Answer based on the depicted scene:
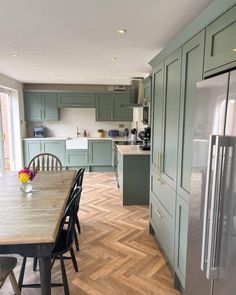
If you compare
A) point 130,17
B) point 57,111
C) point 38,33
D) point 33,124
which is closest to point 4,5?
point 38,33

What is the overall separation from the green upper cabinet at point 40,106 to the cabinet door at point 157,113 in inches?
156

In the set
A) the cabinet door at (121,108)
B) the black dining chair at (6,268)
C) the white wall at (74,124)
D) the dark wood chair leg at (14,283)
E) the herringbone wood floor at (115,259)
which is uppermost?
the cabinet door at (121,108)

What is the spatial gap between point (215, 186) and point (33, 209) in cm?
137

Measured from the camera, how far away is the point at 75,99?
245 inches

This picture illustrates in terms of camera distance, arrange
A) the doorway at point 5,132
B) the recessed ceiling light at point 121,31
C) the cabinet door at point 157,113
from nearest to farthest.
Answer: the recessed ceiling light at point 121,31 < the cabinet door at point 157,113 < the doorway at point 5,132

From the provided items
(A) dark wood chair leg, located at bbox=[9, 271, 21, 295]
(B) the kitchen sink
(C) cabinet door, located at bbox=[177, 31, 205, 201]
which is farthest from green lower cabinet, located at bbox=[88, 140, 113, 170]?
(A) dark wood chair leg, located at bbox=[9, 271, 21, 295]

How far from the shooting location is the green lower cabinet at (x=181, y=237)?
6.16 ft

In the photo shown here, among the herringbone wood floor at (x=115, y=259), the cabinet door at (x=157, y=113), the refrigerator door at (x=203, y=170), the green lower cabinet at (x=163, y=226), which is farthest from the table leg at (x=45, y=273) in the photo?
the cabinet door at (x=157, y=113)

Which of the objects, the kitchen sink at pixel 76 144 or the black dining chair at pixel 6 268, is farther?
the kitchen sink at pixel 76 144

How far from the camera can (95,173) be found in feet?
20.2

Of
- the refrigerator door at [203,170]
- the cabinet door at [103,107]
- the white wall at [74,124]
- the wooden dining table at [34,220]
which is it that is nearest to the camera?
the refrigerator door at [203,170]

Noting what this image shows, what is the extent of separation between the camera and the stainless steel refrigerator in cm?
110

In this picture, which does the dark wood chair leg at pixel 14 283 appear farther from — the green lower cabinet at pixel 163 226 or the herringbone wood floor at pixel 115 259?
the green lower cabinet at pixel 163 226

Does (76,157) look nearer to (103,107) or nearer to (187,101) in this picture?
(103,107)
